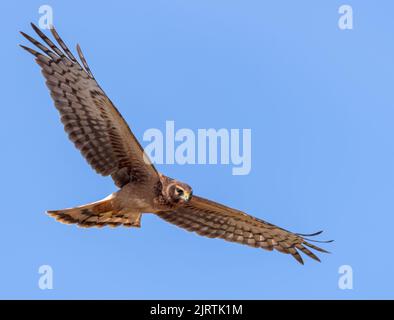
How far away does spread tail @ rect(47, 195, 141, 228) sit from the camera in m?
12.9

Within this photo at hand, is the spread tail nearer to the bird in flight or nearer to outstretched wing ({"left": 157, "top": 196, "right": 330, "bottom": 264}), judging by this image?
the bird in flight

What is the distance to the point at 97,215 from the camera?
13.1 m

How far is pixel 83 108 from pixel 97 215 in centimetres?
161

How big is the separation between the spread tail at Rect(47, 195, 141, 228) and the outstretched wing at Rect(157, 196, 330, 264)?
791 millimetres

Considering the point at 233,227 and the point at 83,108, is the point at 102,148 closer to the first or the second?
the point at 83,108

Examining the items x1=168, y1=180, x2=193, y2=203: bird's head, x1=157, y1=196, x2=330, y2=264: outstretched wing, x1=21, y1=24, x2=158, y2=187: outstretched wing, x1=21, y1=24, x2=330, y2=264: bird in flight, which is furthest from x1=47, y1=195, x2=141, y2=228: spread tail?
x1=168, y1=180, x2=193, y2=203: bird's head

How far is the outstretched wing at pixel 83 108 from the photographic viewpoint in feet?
41.2

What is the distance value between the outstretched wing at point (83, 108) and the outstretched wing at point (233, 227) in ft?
4.81

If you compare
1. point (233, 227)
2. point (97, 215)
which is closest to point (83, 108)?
point (97, 215)

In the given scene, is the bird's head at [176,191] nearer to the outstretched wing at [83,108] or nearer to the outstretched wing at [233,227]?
the outstretched wing at [83,108]

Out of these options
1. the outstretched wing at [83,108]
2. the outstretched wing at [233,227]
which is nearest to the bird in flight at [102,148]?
the outstretched wing at [83,108]

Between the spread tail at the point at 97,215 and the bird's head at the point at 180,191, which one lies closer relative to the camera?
the bird's head at the point at 180,191
